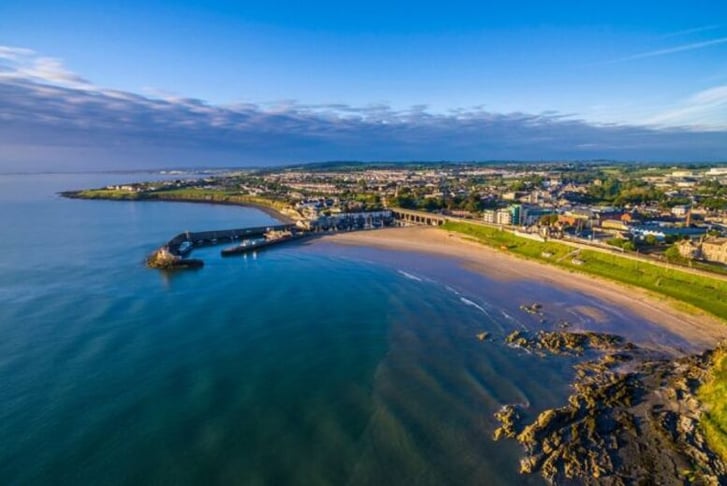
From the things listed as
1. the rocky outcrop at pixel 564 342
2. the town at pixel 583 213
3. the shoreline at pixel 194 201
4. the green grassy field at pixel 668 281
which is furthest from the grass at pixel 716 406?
the shoreline at pixel 194 201

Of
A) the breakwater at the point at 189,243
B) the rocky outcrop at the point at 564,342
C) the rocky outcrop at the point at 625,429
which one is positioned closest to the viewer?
the rocky outcrop at the point at 625,429

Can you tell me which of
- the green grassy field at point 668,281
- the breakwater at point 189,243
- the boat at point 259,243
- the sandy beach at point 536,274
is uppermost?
the breakwater at point 189,243

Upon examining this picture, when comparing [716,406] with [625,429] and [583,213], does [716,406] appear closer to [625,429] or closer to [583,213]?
[625,429]

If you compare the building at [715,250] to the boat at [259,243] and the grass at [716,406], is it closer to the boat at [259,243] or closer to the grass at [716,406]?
the grass at [716,406]

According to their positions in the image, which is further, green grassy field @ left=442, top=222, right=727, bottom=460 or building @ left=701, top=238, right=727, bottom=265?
building @ left=701, top=238, right=727, bottom=265

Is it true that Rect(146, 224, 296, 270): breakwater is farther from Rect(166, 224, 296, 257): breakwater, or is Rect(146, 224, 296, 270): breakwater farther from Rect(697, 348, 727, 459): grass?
Rect(697, 348, 727, 459): grass

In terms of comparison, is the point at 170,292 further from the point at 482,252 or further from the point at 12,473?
the point at 482,252

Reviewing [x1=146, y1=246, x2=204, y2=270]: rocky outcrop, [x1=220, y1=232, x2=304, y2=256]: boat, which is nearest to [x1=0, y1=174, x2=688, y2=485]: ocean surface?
[x1=146, y1=246, x2=204, y2=270]: rocky outcrop

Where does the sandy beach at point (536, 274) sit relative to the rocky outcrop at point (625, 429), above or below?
below
